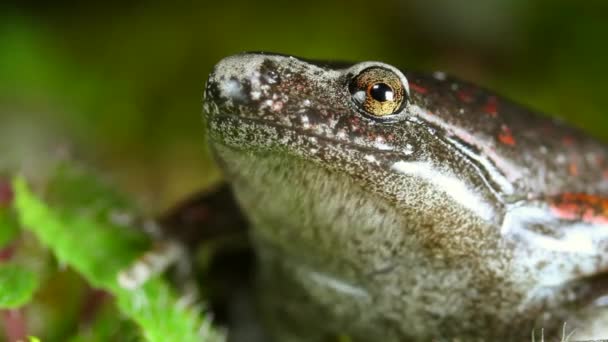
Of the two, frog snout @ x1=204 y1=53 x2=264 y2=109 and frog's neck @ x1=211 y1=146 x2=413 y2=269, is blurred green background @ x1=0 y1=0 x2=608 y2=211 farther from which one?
frog snout @ x1=204 y1=53 x2=264 y2=109

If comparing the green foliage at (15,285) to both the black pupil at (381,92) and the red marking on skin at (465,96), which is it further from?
the red marking on skin at (465,96)

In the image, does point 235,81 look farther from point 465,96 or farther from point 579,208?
point 579,208

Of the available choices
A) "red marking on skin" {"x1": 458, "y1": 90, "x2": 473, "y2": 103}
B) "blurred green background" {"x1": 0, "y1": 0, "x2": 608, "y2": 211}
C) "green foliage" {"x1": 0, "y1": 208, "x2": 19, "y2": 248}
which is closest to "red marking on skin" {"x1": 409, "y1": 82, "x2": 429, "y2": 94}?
"red marking on skin" {"x1": 458, "y1": 90, "x2": 473, "y2": 103}

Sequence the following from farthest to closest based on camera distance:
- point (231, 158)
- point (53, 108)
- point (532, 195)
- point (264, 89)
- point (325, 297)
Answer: point (53, 108)
point (325, 297)
point (532, 195)
point (231, 158)
point (264, 89)

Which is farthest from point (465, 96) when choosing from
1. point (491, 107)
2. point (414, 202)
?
point (414, 202)

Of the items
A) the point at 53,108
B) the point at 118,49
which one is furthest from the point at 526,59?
the point at 53,108

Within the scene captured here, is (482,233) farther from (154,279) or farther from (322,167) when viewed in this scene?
(154,279)

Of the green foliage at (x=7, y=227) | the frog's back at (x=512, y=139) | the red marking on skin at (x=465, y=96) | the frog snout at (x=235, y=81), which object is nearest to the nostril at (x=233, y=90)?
the frog snout at (x=235, y=81)
